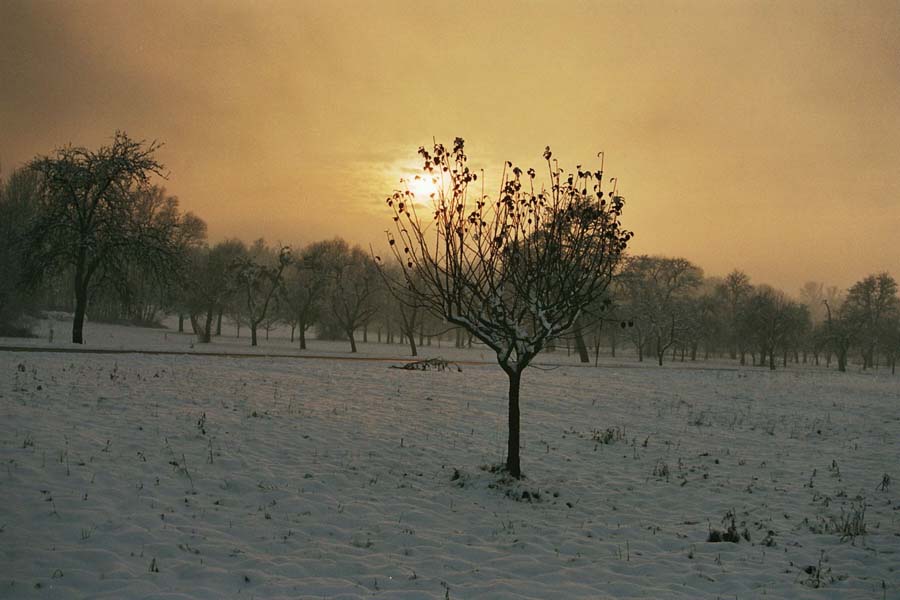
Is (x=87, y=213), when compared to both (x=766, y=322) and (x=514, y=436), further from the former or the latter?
(x=766, y=322)

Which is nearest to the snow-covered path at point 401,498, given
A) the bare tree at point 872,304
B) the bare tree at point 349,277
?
the bare tree at point 349,277

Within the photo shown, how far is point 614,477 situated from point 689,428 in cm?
697

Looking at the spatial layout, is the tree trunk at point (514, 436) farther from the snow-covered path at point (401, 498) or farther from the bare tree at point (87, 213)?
the bare tree at point (87, 213)

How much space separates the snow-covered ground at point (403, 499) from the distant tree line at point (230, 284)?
349 cm

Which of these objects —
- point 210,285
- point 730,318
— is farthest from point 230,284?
point 730,318

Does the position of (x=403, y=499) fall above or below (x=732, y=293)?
below

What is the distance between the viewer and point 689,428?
17.9 metres

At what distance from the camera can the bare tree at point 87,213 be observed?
30.8 m

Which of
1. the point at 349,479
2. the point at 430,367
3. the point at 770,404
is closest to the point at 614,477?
the point at 349,479

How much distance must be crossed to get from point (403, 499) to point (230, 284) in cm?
5192

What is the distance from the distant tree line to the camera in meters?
31.3

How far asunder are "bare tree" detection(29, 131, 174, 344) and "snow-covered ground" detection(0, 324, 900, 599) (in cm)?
1416

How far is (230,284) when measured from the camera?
186 ft

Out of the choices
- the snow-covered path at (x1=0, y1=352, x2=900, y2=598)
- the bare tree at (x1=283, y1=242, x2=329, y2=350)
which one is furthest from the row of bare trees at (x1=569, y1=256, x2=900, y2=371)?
the snow-covered path at (x1=0, y1=352, x2=900, y2=598)
